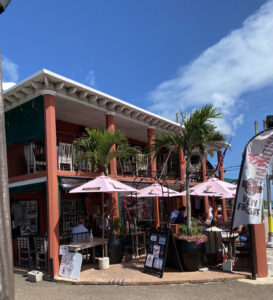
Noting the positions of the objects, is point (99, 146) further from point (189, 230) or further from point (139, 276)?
point (139, 276)

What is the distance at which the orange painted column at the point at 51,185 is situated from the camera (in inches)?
343

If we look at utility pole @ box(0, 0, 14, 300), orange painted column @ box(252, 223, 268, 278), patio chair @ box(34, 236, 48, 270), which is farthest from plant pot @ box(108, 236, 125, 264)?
utility pole @ box(0, 0, 14, 300)

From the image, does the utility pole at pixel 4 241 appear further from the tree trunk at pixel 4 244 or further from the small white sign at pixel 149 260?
the small white sign at pixel 149 260

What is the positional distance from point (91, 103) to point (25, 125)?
2.37 meters

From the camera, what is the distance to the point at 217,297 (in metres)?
6.25

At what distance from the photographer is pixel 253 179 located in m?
7.52

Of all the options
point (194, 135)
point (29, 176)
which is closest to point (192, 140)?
point (194, 135)

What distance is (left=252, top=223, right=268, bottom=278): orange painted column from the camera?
7559mm

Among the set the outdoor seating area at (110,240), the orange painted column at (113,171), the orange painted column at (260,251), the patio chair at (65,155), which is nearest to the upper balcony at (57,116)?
the patio chair at (65,155)

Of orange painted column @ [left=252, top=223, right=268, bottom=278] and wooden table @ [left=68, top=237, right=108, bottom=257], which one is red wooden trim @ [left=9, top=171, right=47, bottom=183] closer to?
wooden table @ [left=68, top=237, right=108, bottom=257]

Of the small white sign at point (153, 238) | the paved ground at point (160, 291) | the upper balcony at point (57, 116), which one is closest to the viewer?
the paved ground at point (160, 291)

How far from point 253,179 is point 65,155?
5.97m

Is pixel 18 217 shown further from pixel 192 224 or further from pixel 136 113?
pixel 192 224

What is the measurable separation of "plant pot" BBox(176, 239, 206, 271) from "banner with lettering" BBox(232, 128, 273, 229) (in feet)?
4.59
